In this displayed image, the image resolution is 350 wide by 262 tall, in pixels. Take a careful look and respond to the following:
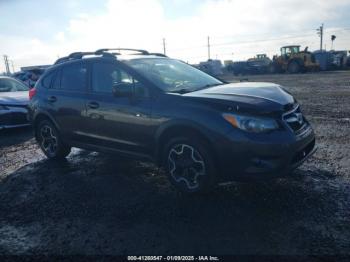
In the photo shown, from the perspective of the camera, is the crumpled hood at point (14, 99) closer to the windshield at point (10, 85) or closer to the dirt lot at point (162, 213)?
the windshield at point (10, 85)

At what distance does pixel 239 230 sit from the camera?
3352 mm

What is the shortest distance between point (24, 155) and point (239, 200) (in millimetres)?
4823

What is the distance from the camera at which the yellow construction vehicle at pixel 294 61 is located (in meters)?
30.6

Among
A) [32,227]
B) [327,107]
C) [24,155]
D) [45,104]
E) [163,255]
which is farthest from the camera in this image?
[327,107]

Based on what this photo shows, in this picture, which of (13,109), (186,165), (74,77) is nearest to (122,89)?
(186,165)

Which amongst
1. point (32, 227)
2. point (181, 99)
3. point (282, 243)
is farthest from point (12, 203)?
point (282, 243)

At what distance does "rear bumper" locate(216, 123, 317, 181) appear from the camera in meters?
3.68

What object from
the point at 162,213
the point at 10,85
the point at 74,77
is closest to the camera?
the point at 162,213

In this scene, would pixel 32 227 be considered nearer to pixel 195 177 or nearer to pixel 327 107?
pixel 195 177

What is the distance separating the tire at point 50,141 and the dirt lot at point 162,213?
47 centimetres

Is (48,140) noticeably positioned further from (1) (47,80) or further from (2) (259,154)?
(2) (259,154)

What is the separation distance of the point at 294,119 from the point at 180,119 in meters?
1.40

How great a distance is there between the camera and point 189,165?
4195 mm

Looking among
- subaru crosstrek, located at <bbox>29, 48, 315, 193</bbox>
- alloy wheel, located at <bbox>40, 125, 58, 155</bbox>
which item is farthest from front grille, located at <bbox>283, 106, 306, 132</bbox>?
alloy wheel, located at <bbox>40, 125, 58, 155</bbox>
